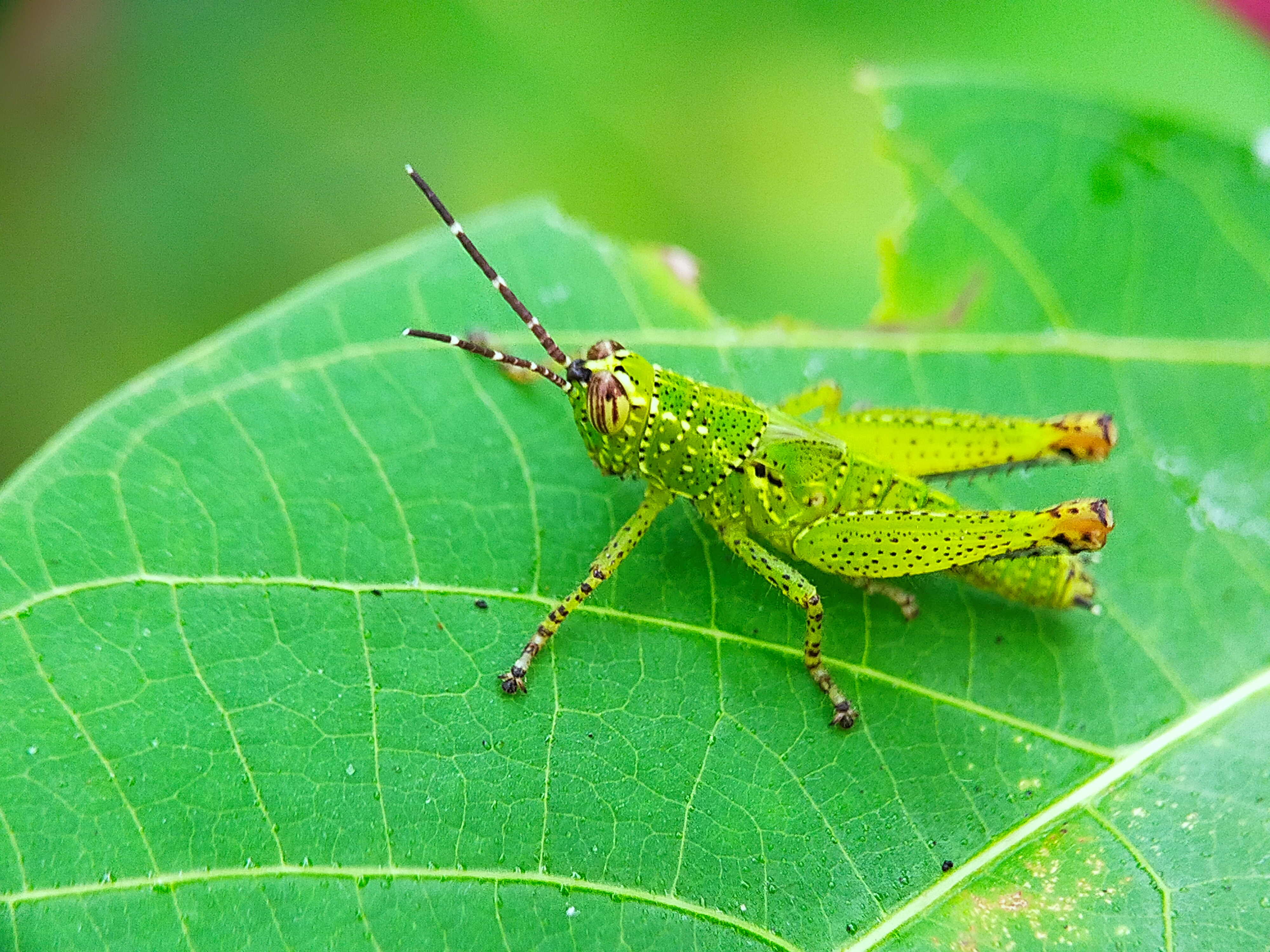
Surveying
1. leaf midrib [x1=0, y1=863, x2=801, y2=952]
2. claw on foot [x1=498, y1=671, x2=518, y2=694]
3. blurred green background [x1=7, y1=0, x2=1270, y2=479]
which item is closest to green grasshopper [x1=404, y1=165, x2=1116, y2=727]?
claw on foot [x1=498, y1=671, x2=518, y2=694]

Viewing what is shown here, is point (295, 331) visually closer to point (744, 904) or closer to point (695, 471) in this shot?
point (695, 471)

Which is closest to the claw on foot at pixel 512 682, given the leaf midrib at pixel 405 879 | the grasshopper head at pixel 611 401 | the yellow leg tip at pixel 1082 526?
the leaf midrib at pixel 405 879

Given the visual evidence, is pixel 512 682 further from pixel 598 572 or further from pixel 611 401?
pixel 611 401

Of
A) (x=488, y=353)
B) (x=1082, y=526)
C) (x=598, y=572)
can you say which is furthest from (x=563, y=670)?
(x=1082, y=526)

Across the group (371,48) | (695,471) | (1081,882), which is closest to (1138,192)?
(695,471)

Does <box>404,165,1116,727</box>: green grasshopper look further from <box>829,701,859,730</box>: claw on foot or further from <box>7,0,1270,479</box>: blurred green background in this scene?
<box>7,0,1270,479</box>: blurred green background
